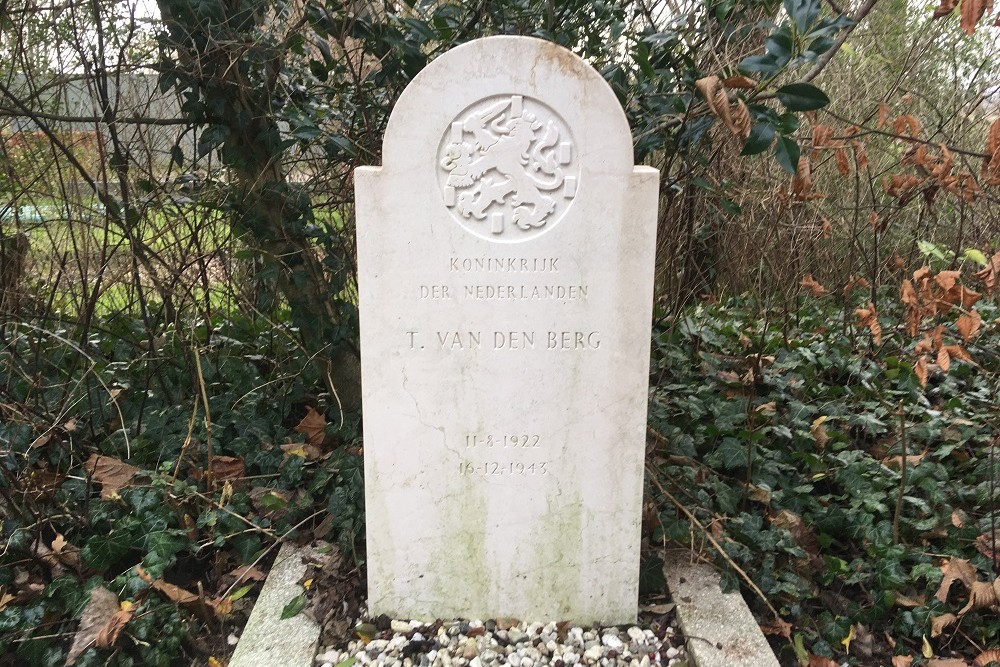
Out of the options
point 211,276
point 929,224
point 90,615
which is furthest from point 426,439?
point 929,224

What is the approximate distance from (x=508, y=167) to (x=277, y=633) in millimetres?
1732

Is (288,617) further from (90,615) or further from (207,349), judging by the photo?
(207,349)

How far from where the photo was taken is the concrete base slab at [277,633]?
230 cm

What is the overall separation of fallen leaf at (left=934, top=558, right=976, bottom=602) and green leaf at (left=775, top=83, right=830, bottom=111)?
1679mm

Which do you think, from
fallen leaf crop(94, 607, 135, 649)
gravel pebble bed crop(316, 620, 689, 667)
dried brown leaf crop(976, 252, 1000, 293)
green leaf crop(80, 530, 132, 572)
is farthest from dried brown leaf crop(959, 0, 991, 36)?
green leaf crop(80, 530, 132, 572)

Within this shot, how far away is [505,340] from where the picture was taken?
90.2 inches

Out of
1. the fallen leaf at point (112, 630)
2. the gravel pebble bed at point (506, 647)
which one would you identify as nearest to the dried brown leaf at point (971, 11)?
the gravel pebble bed at point (506, 647)

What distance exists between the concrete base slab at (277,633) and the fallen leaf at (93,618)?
0.46m

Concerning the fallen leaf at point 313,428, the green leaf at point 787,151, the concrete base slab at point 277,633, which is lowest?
the concrete base slab at point 277,633

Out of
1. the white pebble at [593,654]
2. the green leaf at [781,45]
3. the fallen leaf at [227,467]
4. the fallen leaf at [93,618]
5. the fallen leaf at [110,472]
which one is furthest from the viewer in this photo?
the fallen leaf at [227,467]

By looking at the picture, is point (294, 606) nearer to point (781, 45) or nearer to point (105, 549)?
point (105, 549)

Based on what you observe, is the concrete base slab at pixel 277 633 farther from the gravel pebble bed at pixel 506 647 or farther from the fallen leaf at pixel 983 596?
the fallen leaf at pixel 983 596

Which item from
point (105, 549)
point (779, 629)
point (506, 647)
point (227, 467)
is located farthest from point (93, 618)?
point (779, 629)

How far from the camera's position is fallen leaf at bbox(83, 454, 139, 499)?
2949mm
